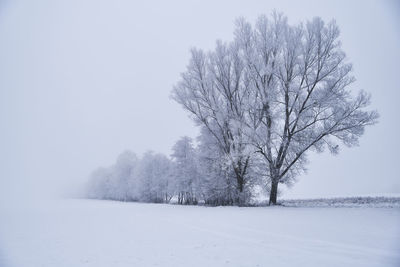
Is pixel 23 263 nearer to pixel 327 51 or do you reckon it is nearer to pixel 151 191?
pixel 327 51

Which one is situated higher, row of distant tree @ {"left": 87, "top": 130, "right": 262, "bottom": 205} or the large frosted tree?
the large frosted tree

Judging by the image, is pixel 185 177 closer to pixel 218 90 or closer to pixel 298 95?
pixel 218 90

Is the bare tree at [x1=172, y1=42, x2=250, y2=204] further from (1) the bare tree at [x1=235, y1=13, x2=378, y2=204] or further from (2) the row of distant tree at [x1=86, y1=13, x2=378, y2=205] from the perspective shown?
(1) the bare tree at [x1=235, y1=13, x2=378, y2=204]

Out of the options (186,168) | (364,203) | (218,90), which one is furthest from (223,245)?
(186,168)

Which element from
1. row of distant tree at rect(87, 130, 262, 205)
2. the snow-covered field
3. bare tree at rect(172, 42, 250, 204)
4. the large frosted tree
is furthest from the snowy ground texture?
bare tree at rect(172, 42, 250, 204)

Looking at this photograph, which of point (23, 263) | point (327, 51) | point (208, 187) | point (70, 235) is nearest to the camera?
point (23, 263)

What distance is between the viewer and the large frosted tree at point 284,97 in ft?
74.2

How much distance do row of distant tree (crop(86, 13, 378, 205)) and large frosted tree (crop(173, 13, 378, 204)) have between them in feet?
0.27

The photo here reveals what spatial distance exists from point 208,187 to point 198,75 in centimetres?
1312

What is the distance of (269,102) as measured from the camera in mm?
24188

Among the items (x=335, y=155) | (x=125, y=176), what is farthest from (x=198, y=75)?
(x=125, y=176)

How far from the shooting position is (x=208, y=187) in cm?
3141

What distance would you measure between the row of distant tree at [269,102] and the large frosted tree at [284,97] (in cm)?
8

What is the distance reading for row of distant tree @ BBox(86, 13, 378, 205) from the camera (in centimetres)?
2281
